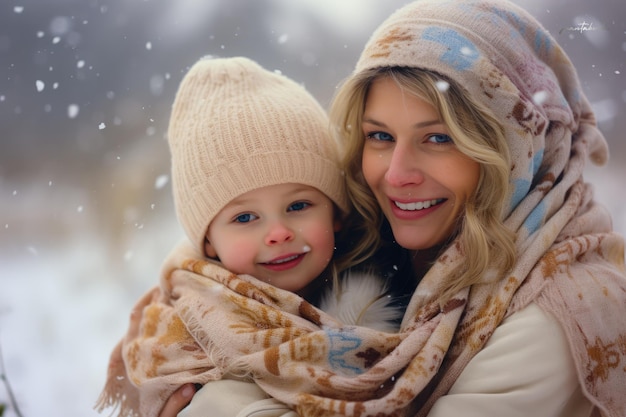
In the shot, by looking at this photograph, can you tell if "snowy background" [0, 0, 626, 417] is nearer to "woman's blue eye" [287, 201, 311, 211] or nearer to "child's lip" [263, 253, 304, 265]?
"woman's blue eye" [287, 201, 311, 211]

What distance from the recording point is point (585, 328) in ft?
4.51

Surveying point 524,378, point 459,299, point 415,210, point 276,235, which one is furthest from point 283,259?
point 524,378

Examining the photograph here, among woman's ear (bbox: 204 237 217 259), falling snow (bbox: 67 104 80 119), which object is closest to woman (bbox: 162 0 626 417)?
woman's ear (bbox: 204 237 217 259)

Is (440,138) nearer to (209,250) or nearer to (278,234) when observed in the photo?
(278,234)

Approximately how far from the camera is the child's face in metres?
1.70

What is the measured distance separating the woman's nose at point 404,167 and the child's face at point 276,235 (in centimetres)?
26

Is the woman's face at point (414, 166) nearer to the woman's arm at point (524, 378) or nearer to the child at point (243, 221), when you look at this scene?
the child at point (243, 221)

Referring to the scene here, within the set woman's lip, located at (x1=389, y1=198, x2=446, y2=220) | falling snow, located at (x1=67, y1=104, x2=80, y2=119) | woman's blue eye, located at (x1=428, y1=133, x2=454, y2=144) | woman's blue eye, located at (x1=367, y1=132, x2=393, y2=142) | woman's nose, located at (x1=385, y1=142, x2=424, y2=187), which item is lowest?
woman's lip, located at (x1=389, y1=198, x2=446, y2=220)

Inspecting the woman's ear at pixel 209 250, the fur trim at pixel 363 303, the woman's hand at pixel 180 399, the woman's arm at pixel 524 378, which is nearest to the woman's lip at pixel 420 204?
the fur trim at pixel 363 303

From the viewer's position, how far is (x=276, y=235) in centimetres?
167

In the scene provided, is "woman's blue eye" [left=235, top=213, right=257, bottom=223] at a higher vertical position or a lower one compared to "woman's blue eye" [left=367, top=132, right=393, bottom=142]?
lower

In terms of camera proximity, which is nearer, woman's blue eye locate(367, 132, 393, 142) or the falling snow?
woman's blue eye locate(367, 132, 393, 142)

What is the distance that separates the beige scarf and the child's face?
0.06 m

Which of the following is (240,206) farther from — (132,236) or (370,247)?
(132,236)
